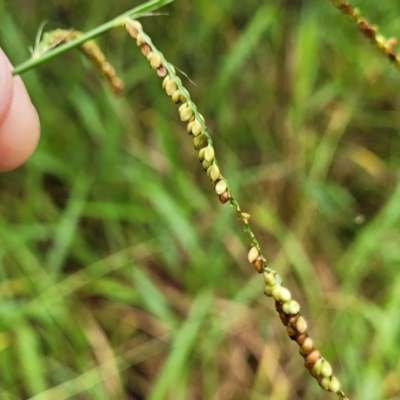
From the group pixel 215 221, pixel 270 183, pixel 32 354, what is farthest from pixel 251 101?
pixel 32 354

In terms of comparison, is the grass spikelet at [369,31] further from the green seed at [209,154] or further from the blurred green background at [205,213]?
the blurred green background at [205,213]

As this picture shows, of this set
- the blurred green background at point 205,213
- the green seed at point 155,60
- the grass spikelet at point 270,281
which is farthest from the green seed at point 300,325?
the blurred green background at point 205,213

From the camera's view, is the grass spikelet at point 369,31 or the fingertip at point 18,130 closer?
the grass spikelet at point 369,31

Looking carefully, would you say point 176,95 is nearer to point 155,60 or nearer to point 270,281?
point 155,60

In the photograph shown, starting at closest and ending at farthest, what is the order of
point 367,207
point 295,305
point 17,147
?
1. point 295,305
2. point 17,147
3. point 367,207

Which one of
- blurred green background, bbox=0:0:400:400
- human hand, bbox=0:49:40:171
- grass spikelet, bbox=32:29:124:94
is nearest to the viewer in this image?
grass spikelet, bbox=32:29:124:94

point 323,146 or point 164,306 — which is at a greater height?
point 323,146

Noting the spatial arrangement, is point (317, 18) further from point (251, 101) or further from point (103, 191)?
point (103, 191)

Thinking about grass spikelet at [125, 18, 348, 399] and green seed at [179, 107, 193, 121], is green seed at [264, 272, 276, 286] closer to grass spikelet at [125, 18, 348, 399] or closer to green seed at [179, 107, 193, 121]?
grass spikelet at [125, 18, 348, 399]

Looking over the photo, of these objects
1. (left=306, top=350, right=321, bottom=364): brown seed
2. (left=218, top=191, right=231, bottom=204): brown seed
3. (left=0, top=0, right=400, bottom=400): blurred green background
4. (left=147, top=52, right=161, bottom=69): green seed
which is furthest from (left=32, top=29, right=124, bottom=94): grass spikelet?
(left=0, top=0, right=400, bottom=400): blurred green background
